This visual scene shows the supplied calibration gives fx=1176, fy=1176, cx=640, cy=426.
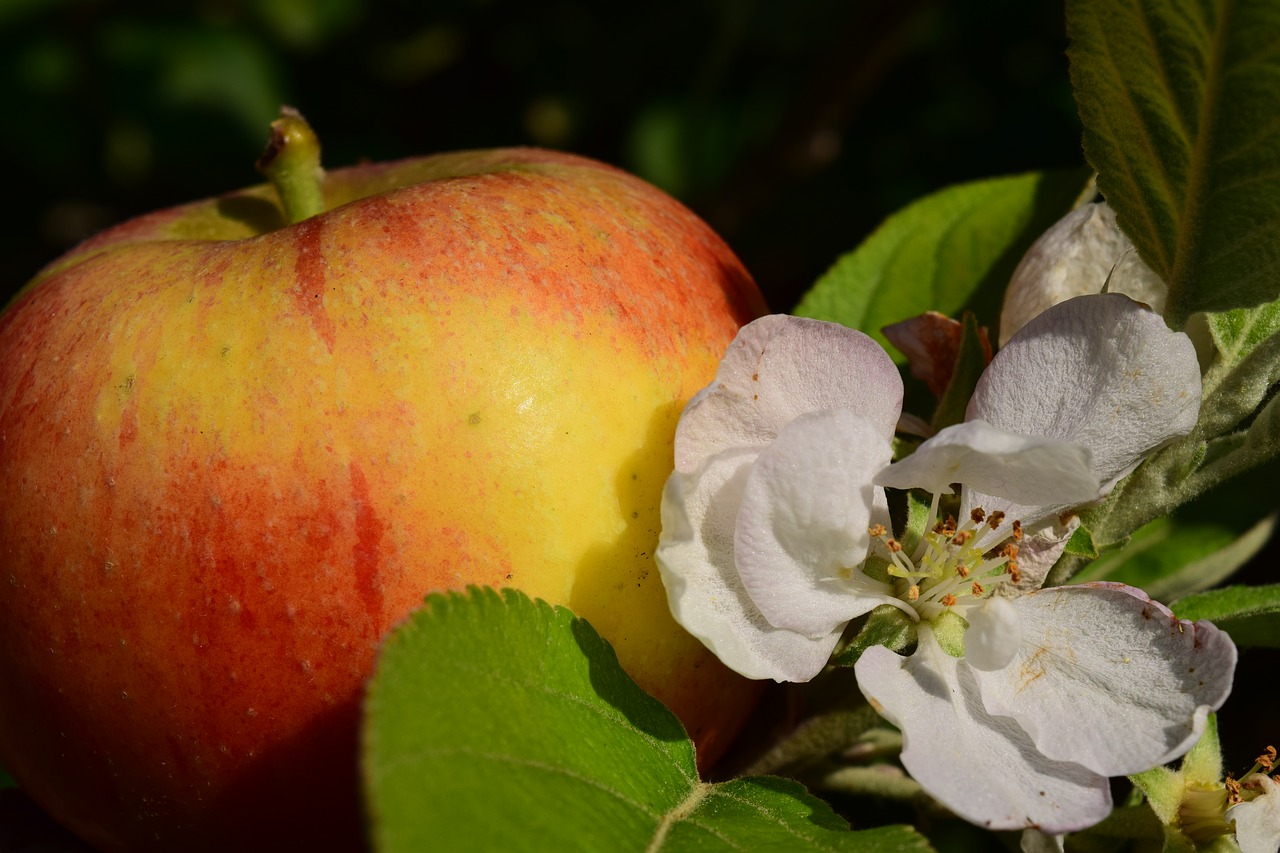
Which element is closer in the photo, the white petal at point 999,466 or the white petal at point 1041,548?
the white petal at point 999,466

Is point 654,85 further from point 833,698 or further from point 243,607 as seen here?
point 243,607

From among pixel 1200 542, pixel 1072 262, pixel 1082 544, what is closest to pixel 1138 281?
pixel 1072 262

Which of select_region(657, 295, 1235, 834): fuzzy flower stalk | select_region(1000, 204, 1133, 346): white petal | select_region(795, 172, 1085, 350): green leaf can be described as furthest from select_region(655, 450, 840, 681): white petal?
select_region(795, 172, 1085, 350): green leaf

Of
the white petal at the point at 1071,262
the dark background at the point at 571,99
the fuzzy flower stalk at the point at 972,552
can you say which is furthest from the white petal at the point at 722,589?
the dark background at the point at 571,99

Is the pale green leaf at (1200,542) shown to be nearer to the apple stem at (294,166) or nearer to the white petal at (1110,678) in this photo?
the white petal at (1110,678)

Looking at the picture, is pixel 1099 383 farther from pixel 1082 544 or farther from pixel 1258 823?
pixel 1258 823
